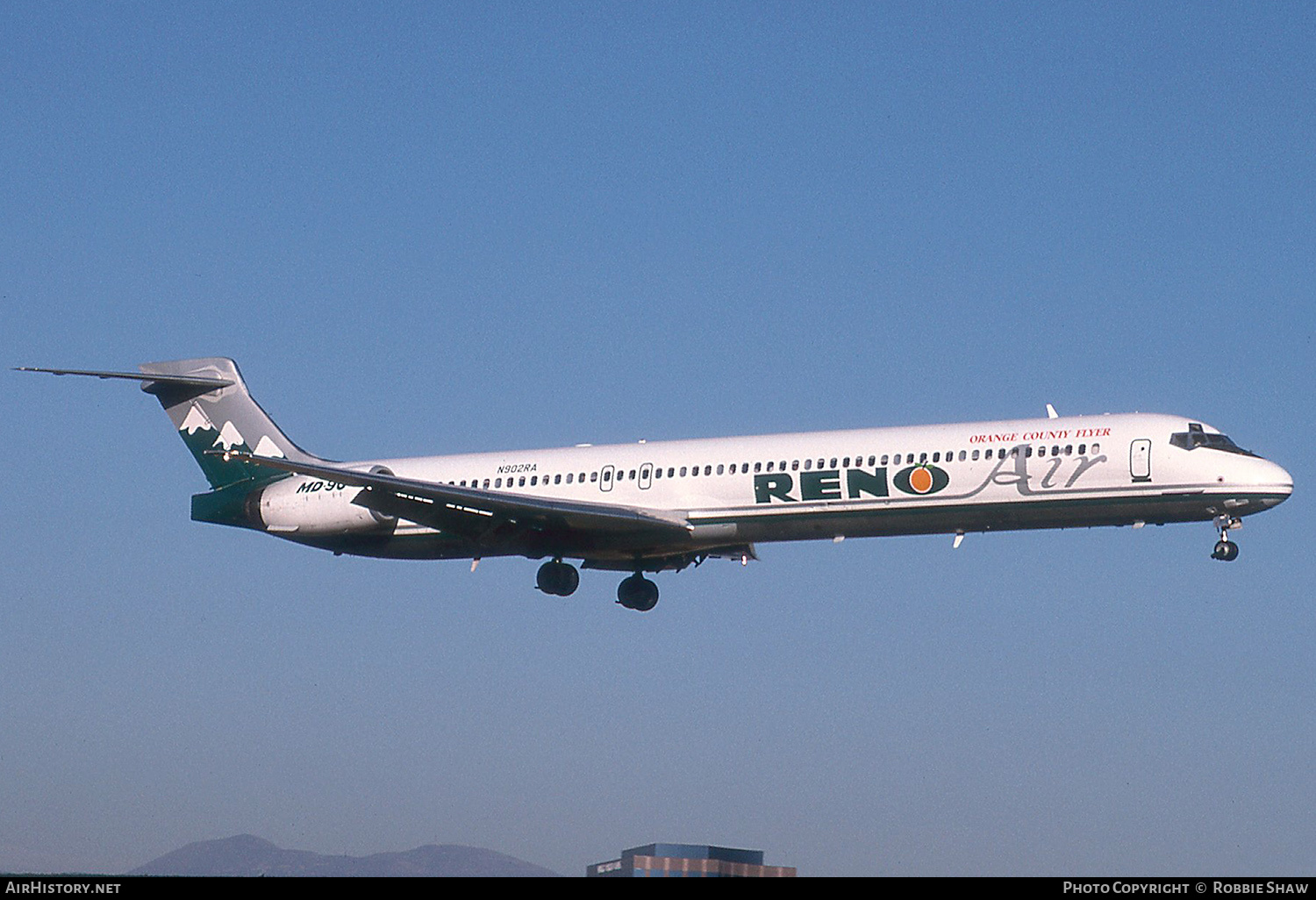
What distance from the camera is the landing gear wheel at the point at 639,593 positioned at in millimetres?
45000

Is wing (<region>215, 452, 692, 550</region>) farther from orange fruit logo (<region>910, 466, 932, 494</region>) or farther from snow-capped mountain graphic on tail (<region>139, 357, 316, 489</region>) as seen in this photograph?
snow-capped mountain graphic on tail (<region>139, 357, 316, 489</region>)

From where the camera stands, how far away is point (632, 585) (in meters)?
45.1

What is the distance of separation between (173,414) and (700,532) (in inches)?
683

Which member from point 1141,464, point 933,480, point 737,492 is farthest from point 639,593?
point 1141,464

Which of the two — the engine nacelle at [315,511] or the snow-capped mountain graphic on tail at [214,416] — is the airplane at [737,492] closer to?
the engine nacelle at [315,511]

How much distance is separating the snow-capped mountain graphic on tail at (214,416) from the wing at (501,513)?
6816 millimetres

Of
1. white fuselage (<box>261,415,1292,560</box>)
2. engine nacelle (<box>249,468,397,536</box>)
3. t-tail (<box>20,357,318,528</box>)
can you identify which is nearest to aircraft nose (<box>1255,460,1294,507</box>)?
white fuselage (<box>261,415,1292,560</box>)

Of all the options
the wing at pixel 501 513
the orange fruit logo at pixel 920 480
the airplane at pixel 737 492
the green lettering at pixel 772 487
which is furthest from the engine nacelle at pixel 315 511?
the orange fruit logo at pixel 920 480

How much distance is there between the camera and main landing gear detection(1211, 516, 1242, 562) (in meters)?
36.4

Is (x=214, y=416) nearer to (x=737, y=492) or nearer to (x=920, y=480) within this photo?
(x=737, y=492)

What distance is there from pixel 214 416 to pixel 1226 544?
27.1m

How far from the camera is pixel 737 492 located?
129 ft
